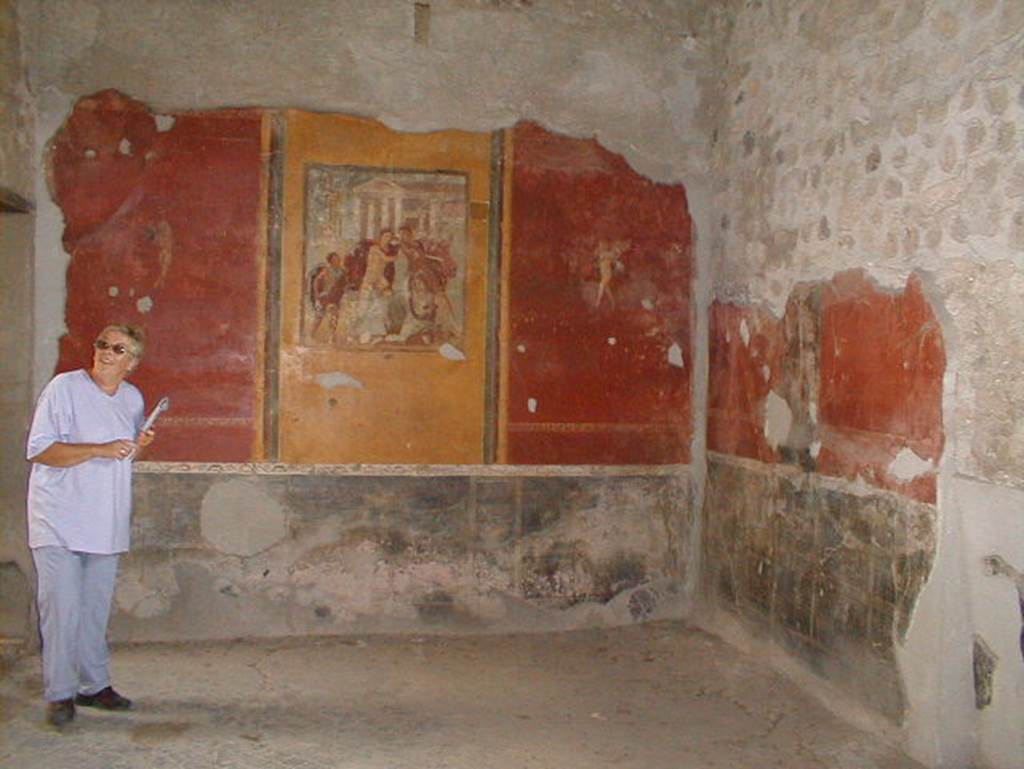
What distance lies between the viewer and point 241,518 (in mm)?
4523


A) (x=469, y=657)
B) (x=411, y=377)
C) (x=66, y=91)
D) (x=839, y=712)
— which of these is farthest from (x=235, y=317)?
(x=839, y=712)

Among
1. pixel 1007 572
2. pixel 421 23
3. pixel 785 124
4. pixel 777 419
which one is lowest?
pixel 1007 572

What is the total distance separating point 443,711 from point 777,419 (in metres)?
1.88

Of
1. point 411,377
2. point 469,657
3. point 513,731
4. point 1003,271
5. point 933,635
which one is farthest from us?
point 411,377

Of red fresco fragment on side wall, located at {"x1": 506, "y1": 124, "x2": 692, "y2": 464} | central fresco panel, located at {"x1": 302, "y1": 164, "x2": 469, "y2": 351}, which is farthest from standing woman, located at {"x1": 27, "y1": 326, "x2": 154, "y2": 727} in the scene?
red fresco fragment on side wall, located at {"x1": 506, "y1": 124, "x2": 692, "y2": 464}

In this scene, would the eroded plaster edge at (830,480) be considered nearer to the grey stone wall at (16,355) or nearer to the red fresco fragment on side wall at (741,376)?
the red fresco fragment on side wall at (741,376)

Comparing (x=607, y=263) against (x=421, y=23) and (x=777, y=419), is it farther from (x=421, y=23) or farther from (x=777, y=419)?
(x=421, y=23)

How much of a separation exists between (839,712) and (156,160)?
385 cm

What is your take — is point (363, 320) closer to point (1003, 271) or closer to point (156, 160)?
point (156, 160)

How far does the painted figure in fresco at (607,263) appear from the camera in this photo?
4844mm

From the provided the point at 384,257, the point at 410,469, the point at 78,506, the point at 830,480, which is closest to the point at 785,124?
the point at 830,480

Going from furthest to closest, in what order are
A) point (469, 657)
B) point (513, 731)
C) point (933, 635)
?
1. point (469, 657)
2. point (513, 731)
3. point (933, 635)

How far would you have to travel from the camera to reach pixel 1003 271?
111 inches

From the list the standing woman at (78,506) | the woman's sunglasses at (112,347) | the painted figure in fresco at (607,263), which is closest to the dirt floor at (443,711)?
the standing woman at (78,506)
